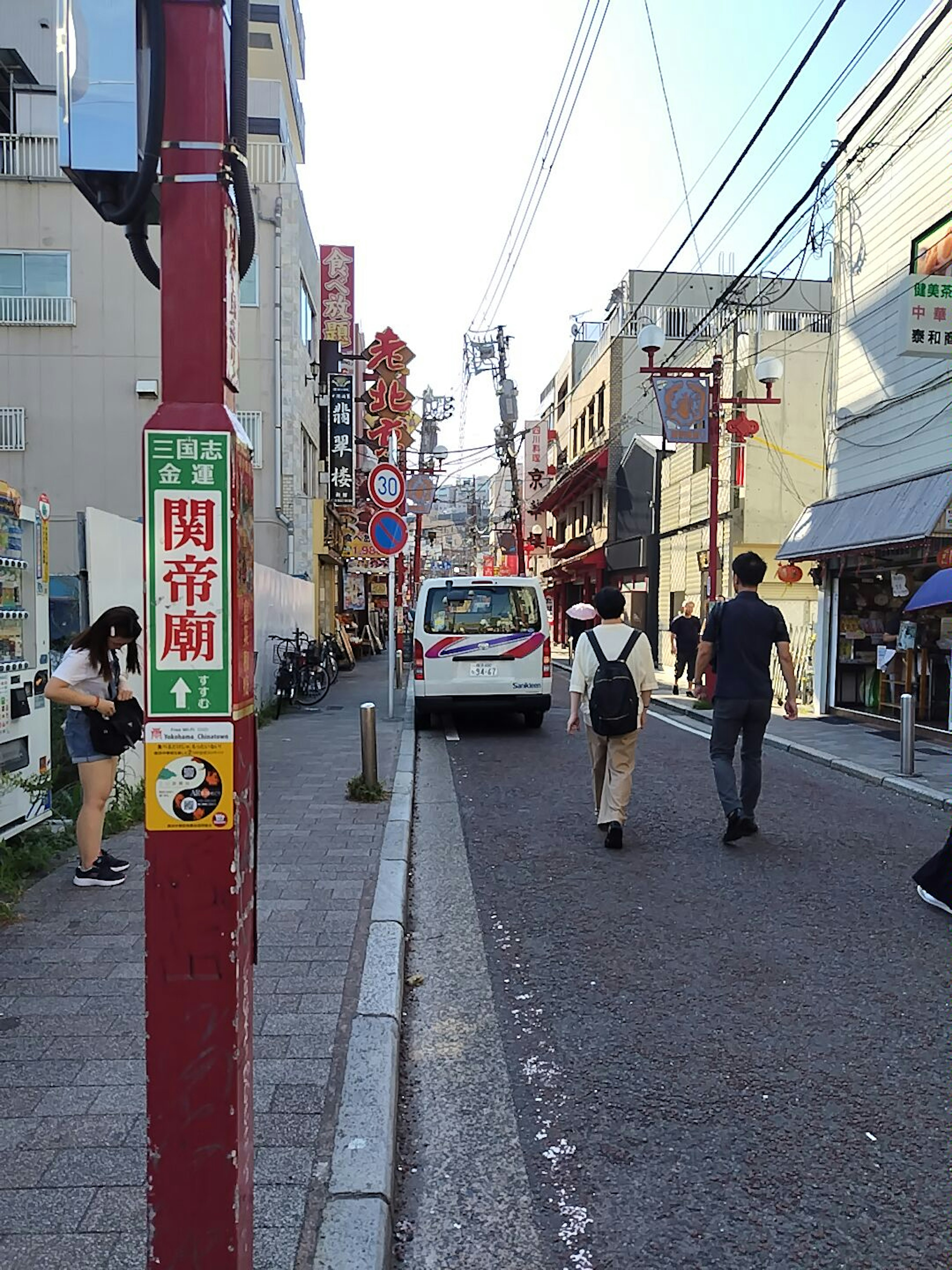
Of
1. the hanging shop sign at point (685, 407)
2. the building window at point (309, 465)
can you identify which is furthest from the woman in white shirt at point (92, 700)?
the building window at point (309, 465)

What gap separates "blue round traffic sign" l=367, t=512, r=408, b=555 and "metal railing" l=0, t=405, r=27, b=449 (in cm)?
1018

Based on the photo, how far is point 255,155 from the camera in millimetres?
20422

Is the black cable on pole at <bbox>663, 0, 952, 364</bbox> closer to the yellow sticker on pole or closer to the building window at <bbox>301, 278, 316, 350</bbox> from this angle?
the yellow sticker on pole

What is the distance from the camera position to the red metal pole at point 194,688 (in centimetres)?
191

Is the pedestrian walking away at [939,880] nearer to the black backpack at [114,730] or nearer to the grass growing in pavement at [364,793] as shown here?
the grass growing in pavement at [364,793]

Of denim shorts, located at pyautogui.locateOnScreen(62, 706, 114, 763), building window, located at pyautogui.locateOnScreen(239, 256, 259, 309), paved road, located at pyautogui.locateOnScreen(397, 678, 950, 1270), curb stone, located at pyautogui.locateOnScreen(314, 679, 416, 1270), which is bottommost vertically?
paved road, located at pyautogui.locateOnScreen(397, 678, 950, 1270)

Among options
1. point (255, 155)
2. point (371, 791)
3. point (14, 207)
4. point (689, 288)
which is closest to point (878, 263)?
point (371, 791)

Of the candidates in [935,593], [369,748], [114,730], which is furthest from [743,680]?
[935,593]

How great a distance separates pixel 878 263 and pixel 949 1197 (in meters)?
14.0

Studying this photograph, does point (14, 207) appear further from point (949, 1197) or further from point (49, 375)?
point (949, 1197)

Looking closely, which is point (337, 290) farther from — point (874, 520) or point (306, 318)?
point (874, 520)

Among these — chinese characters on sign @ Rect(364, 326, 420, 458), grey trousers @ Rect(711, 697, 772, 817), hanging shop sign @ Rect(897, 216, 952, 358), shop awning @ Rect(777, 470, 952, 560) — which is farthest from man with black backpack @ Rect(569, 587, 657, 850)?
chinese characters on sign @ Rect(364, 326, 420, 458)

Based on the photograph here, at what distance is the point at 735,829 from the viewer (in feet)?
22.8

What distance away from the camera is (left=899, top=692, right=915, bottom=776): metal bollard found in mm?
9508
